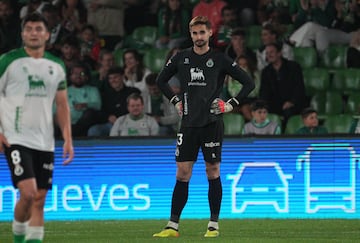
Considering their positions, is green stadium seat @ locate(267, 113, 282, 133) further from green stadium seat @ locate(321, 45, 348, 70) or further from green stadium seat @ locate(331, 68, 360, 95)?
green stadium seat @ locate(321, 45, 348, 70)

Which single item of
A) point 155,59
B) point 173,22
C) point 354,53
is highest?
point 173,22

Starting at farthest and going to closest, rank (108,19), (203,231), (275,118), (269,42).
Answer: (108,19), (269,42), (275,118), (203,231)

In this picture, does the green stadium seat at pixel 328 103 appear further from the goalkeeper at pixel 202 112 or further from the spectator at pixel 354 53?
the goalkeeper at pixel 202 112

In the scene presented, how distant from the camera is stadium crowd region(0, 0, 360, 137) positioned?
1775cm

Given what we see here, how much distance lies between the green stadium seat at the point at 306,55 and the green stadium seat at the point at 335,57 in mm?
202

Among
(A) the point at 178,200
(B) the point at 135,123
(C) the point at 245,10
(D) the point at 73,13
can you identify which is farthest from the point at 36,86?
(D) the point at 73,13

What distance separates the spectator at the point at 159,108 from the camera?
17781 millimetres

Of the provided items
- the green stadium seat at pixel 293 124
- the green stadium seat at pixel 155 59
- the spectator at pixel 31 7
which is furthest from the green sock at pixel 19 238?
the spectator at pixel 31 7

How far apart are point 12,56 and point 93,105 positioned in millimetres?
8334

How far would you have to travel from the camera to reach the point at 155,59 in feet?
64.8

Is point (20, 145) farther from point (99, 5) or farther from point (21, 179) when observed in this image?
point (99, 5)

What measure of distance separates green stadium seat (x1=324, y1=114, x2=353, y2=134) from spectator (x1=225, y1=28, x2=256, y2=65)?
1704 mm

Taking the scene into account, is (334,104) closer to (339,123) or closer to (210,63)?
(339,123)

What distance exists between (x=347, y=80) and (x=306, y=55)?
0.93 meters
